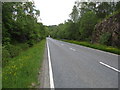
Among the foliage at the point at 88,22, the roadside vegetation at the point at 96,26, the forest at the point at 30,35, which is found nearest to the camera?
the forest at the point at 30,35

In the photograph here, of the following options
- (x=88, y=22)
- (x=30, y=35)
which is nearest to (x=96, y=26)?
(x=88, y=22)

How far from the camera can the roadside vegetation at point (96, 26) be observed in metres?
25.3

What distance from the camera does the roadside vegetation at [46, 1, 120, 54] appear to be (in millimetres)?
25297

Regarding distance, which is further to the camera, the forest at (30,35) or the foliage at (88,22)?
the foliage at (88,22)

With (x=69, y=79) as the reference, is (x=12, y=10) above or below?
above

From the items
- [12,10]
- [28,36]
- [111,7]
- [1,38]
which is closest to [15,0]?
[12,10]

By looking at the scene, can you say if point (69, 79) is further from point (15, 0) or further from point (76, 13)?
point (76, 13)

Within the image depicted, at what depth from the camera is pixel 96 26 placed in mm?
38031

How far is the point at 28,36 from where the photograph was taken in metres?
28.1

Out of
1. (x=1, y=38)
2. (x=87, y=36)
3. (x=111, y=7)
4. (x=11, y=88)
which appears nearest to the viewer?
(x=11, y=88)

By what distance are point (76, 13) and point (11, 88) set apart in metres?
61.5

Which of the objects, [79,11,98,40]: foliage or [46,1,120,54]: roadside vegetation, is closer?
[46,1,120,54]: roadside vegetation

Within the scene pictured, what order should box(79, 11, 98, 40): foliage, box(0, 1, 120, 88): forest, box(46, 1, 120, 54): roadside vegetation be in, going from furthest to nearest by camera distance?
box(79, 11, 98, 40): foliage < box(46, 1, 120, 54): roadside vegetation < box(0, 1, 120, 88): forest

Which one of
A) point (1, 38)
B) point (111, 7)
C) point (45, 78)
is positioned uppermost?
point (111, 7)
